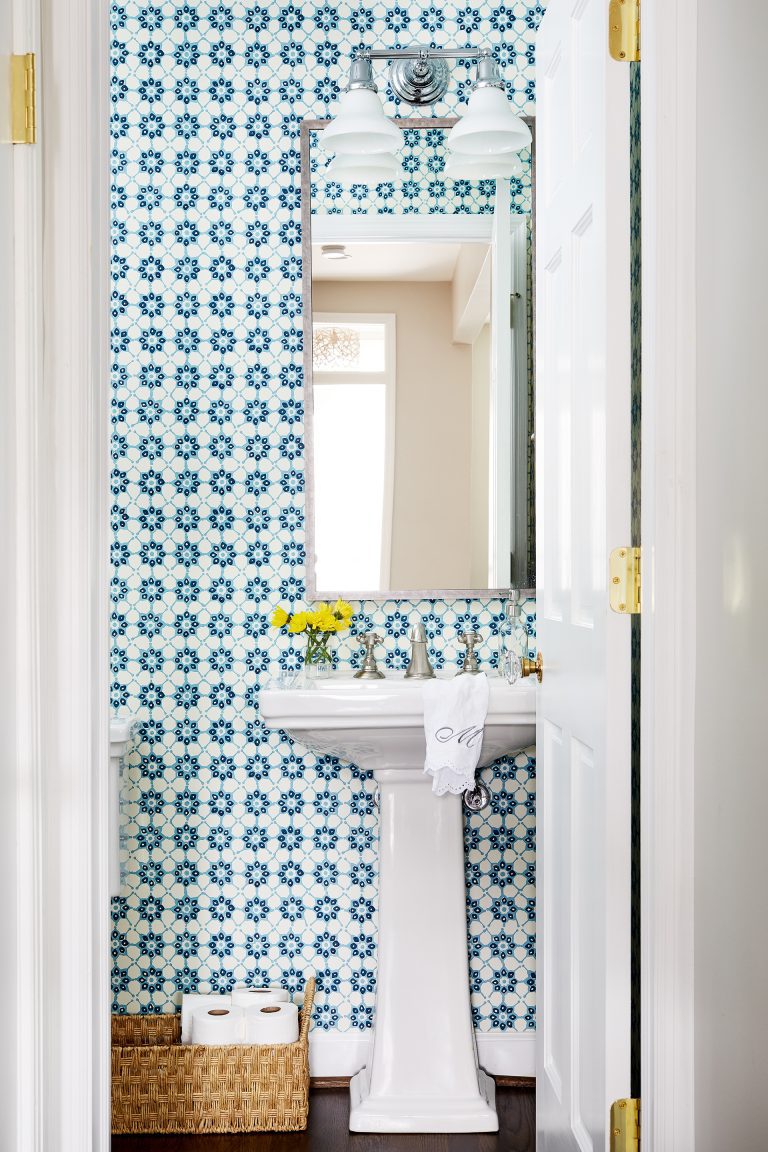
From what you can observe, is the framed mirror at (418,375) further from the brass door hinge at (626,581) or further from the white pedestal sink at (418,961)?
the brass door hinge at (626,581)

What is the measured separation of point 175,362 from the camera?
267cm

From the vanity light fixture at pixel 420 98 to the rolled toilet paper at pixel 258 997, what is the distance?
203 centimetres

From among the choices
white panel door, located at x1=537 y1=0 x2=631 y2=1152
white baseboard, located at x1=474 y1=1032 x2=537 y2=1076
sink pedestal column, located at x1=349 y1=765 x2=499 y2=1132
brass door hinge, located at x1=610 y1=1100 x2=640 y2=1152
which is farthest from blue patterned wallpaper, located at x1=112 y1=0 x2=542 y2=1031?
brass door hinge, located at x1=610 y1=1100 x2=640 y2=1152

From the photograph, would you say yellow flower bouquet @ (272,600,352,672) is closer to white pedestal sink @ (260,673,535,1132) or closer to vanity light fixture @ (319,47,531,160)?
white pedestal sink @ (260,673,535,1132)

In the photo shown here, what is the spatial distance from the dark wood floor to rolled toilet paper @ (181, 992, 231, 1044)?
220mm
